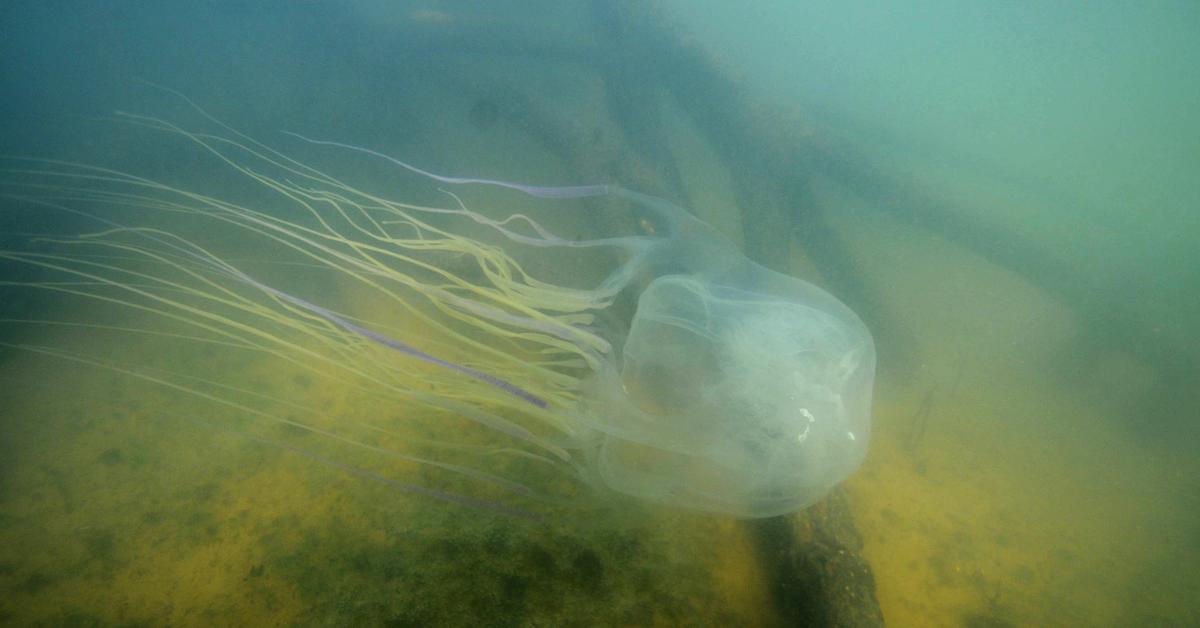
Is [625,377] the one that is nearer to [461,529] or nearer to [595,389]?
[595,389]

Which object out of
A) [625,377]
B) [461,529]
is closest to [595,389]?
[625,377]

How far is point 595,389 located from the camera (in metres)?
2.47

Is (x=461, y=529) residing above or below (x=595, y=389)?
below

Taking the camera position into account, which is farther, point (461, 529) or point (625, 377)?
point (625, 377)

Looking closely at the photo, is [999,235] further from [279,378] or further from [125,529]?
[125,529]

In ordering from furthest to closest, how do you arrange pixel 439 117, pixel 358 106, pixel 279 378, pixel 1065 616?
pixel 358 106 < pixel 439 117 < pixel 279 378 < pixel 1065 616

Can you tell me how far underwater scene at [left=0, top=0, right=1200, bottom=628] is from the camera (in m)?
2.16

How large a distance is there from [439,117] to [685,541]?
29.2 feet

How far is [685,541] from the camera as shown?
2377 mm

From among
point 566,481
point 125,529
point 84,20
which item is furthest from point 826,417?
→ point 84,20

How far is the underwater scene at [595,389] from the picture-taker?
7.08 feet

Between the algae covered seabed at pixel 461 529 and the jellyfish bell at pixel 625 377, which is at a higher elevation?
the jellyfish bell at pixel 625 377

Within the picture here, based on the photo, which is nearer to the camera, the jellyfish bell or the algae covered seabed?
the algae covered seabed

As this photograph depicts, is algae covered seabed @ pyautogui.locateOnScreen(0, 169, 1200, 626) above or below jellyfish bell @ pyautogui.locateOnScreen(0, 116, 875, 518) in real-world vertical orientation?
below
